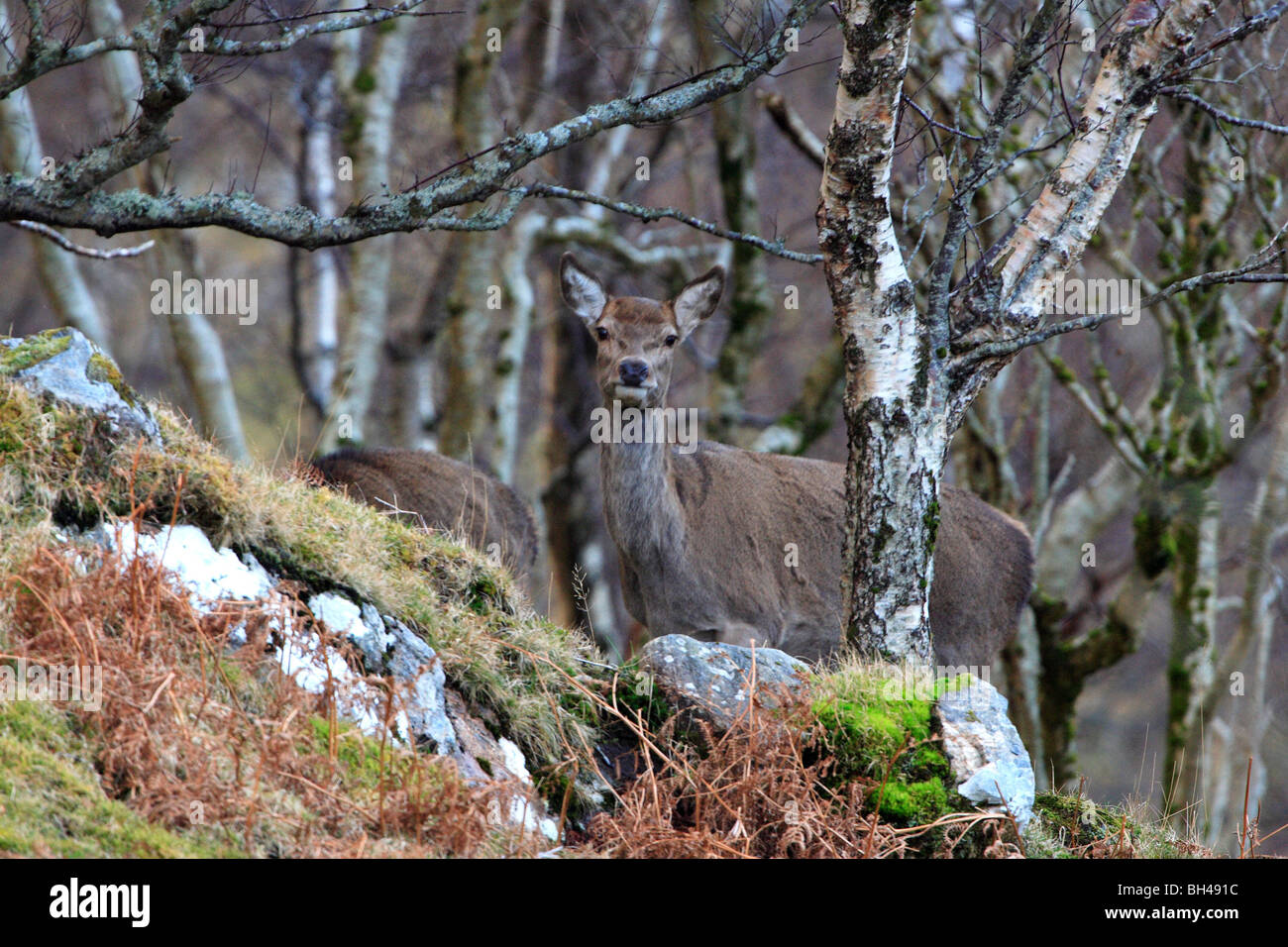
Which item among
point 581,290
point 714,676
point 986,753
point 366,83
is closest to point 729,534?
point 581,290

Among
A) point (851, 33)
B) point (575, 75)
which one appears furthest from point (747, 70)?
point (575, 75)

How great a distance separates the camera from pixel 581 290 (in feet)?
32.3

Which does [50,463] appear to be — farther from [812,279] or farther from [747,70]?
[812,279]

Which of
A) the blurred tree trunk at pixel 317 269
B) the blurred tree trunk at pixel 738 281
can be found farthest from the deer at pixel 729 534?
the blurred tree trunk at pixel 317 269

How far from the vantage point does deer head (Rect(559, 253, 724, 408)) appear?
8.97 meters

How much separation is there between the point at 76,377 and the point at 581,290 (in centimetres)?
422

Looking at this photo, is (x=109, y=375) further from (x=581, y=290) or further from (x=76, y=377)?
(x=581, y=290)

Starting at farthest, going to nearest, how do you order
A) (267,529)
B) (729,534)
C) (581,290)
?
(581,290), (729,534), (267,529)

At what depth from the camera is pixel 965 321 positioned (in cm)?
727

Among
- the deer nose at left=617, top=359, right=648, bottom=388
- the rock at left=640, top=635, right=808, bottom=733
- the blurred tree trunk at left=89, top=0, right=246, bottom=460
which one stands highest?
the blurred tree trunk at left=89, top=0, right=246, bottom=460

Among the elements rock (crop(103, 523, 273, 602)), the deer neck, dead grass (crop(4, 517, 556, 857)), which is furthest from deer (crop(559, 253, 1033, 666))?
dead grass (crop(4, 517, 556, 857))

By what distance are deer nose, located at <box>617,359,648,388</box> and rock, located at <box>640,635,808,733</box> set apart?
2626 mm

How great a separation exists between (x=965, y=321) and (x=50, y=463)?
4621 millimetres

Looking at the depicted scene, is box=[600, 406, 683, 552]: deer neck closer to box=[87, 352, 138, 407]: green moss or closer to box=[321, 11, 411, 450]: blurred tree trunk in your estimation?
box=[87, 352, 138, 407]: green moss
